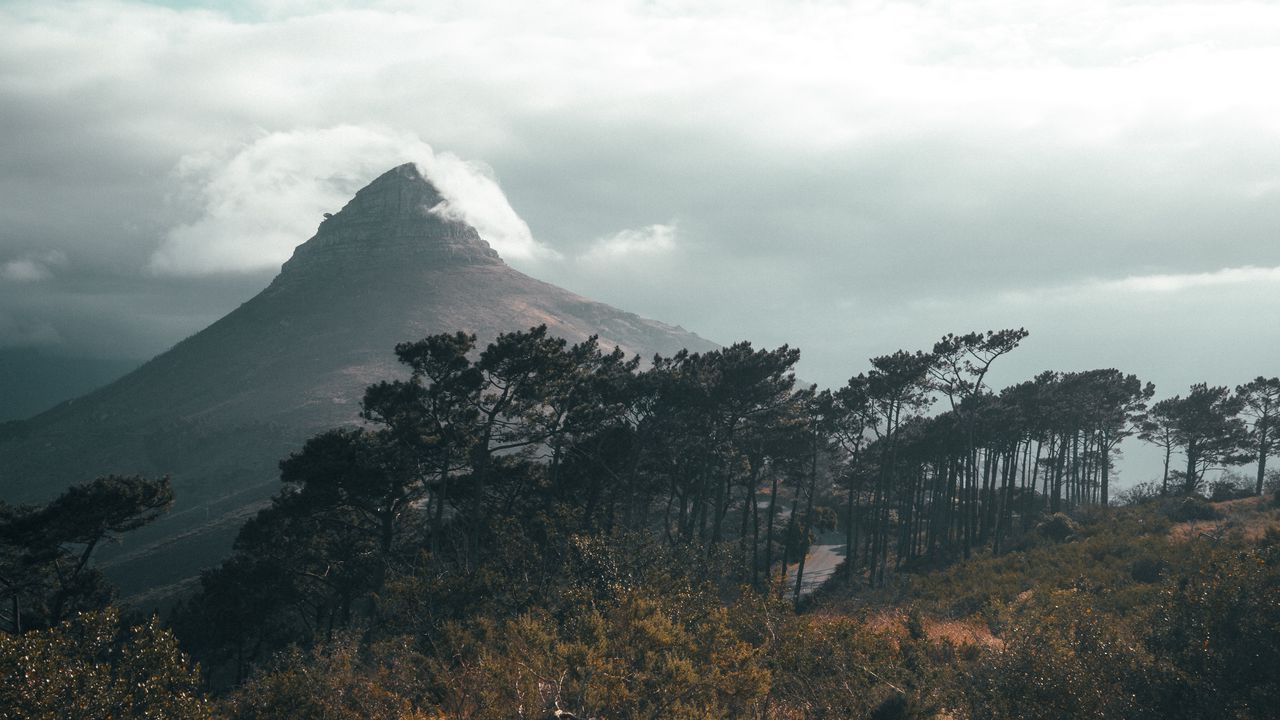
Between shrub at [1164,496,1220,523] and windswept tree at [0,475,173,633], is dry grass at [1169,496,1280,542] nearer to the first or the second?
shrub at [1164,496,1220,523]

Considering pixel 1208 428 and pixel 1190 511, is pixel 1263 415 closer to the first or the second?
Answer: pixel 1208 428

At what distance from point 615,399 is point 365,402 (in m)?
13.1

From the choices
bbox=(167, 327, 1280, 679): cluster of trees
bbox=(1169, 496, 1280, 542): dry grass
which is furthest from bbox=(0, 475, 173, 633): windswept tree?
bbox=(1169, 496, 1280, 542): dry grass

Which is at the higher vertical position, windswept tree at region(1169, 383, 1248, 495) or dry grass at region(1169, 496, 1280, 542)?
windswept tree at region(1169, 383, 1248, 495)

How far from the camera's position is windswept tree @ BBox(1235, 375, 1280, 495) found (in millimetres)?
60094

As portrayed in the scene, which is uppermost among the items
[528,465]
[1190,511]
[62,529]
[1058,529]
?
[528,465]

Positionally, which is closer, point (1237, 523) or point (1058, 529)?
point (1237, 523)

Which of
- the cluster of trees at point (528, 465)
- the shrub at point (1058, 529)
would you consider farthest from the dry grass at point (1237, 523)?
the cluster of trees at point (528, 465)

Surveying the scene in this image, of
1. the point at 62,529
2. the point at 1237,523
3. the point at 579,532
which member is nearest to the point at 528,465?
the point at 579,532

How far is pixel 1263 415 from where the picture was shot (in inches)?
2393

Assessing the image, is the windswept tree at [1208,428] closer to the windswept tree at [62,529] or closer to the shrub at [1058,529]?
the shrub at [1058,529]

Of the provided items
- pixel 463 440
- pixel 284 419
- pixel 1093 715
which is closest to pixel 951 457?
Result: pixel 463 440

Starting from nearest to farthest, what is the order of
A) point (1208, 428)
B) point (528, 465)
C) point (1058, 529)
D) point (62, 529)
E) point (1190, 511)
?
point (62, 529) < point (528, 465) < point (1190, 511) < point (1058, 529) < point (1208, 428)

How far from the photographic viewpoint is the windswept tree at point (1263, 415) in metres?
60.1
